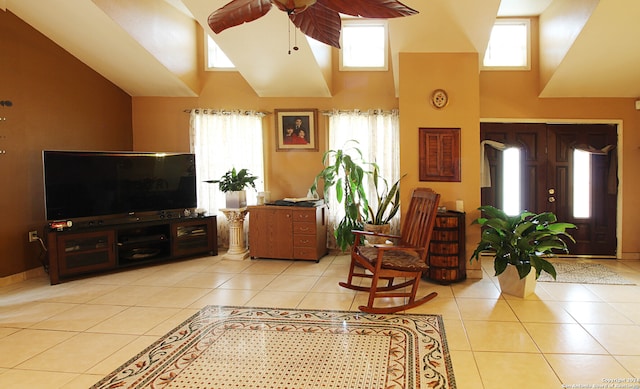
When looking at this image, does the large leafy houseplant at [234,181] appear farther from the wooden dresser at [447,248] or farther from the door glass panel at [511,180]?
the door glass panel at [511,180]

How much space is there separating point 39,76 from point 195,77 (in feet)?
6.03

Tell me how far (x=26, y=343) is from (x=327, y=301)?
2.30 metres

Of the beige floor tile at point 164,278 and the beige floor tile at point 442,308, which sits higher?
the beige floor tile at point 164,278

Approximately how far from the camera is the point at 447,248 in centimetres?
417

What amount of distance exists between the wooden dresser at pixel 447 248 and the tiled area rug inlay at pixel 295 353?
3.18 feet

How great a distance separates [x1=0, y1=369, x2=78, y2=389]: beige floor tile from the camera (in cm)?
231

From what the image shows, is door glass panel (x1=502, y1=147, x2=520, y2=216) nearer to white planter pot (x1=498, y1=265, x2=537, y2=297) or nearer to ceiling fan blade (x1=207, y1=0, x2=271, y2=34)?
white planter pot (x1=498, y1=265, x2=537, y2=297)

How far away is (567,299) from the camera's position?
12.1 feet

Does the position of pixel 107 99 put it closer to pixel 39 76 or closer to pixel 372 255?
pixel 39 76

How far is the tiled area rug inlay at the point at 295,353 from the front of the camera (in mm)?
2328

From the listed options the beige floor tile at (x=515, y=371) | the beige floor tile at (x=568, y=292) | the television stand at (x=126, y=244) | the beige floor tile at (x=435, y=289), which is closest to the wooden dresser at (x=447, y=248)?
the beige floor tile at (x=435, y=289)

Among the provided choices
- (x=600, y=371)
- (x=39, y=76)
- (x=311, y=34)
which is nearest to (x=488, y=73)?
(x=311, y=34)

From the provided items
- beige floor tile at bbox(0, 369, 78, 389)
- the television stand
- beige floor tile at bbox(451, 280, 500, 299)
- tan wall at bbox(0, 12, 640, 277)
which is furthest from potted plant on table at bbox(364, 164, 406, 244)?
beige floor tile at bbox(0, 369, 78, 389)

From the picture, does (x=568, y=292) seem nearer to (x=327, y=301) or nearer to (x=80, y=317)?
(x=327, y=301)
